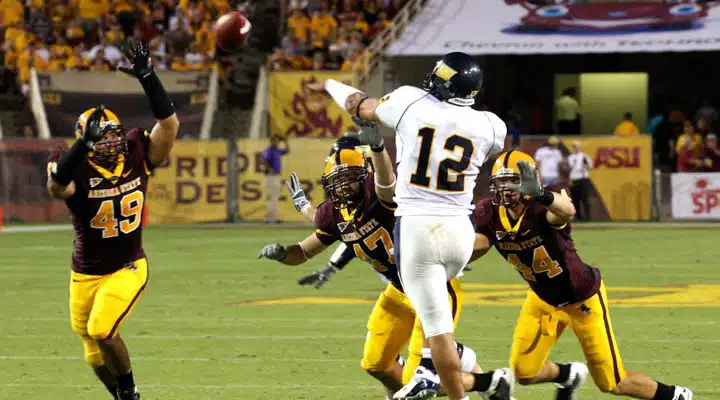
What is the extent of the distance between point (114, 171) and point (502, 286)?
660 centimetres

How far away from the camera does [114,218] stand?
24.6 ft

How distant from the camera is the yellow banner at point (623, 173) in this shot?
2219 centimetres

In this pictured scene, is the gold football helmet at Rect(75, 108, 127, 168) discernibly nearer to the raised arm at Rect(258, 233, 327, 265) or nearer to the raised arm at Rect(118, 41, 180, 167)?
the raised arm at Rect(118, 41, 180, 167)

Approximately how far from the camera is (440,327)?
21.1 ft

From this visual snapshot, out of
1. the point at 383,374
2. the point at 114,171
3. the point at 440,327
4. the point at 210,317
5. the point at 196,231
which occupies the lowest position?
the point at 196,231

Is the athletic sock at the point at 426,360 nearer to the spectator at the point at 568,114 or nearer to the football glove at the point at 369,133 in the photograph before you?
the football glove at the point at 369,133

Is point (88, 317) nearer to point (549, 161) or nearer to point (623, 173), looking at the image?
point (549, 161)

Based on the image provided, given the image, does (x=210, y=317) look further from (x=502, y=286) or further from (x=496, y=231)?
(x=496, y=231)

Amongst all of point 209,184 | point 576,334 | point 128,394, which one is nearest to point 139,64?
point 128,394

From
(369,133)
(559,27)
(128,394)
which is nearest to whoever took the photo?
(369,133)

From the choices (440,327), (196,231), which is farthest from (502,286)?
(196,231)

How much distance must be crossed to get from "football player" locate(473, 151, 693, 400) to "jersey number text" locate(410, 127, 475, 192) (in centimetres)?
51

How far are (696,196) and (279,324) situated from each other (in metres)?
12.3

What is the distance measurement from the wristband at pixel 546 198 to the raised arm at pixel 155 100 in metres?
2.00
